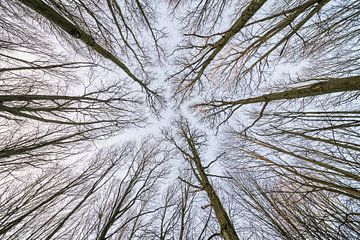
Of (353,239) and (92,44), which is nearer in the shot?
(92,44)

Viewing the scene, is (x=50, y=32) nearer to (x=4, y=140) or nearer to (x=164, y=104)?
(x=4, y=140)

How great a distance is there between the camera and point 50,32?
4121mm

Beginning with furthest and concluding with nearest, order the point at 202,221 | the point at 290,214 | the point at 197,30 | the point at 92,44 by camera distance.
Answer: the point at 202,221 < the point at 290,214 < the point at 197,30 < the point at 92,44

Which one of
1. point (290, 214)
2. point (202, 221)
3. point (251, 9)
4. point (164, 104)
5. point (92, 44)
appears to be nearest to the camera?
point (251, 9)

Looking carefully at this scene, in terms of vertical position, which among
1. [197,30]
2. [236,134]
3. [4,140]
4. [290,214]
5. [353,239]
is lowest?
[353,239]

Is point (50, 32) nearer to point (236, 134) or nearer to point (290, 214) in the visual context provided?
point (236, 134)

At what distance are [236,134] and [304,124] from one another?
2629mm

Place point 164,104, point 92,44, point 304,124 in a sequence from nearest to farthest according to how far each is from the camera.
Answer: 1. point 92,44
2. point 304,124
3. point 164,104

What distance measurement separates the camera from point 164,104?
6480 millimetres

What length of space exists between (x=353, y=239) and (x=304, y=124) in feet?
8.32

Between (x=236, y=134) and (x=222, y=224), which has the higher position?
(x=236, y=134)

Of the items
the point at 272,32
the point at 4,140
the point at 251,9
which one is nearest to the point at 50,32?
the point at 4,140

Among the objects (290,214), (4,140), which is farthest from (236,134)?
(4,140)

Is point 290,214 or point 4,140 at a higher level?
point 4,140
